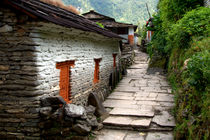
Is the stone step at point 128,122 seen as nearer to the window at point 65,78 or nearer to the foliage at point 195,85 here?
the foliage at point 195,85

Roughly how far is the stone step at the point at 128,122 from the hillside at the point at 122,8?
53.3 metres

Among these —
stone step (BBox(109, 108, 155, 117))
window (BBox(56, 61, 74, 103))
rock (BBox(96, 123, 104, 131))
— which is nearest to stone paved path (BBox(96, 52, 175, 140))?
stone step (BBox(109, 108, 155, 117))

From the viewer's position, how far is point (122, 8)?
225 feet

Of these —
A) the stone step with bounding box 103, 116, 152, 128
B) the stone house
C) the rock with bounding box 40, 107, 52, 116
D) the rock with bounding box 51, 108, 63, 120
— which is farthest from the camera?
the stone house

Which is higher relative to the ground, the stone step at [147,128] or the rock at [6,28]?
the rock at [6,28]

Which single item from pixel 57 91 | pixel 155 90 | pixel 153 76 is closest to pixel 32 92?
pixel 57 91

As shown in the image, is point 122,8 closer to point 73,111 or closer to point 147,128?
point 147,128

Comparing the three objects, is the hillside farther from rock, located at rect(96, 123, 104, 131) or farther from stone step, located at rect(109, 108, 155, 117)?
rock, located at rect(96, 123, 104, 131)

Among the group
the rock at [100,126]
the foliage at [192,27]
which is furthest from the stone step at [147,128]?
the foliage at [192,27]

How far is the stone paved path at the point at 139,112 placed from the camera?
5.59 metres

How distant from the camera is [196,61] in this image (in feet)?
14.0

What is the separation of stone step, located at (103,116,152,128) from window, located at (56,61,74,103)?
1411mm

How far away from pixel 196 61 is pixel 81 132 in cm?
299

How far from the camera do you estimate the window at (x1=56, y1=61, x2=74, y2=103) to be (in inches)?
225
